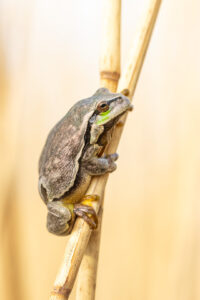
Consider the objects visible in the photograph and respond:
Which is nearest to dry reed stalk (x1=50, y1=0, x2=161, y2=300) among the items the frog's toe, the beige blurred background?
the frog's toe

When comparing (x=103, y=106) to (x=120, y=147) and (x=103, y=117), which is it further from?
(x=120, y=147)

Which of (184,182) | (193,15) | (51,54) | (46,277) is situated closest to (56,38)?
(51,54)

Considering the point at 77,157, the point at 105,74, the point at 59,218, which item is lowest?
the point at 59,218

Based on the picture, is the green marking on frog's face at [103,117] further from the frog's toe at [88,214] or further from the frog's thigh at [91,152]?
the frog's toe at [88,214]

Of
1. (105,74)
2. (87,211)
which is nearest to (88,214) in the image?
(87,211)

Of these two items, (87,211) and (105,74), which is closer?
(87,211)

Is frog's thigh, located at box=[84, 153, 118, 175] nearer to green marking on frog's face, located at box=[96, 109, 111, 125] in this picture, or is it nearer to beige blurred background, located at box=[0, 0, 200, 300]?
green marking on frog's face, located at box=[96, 109, 111, 125]

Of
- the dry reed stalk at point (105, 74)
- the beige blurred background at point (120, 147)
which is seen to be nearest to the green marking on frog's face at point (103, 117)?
the dry reed stalk at point (105, 74)

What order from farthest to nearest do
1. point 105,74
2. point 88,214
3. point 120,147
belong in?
point 120,147 → point 105,74 → point 88,214

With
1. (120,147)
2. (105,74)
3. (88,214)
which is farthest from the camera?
(120,147)
